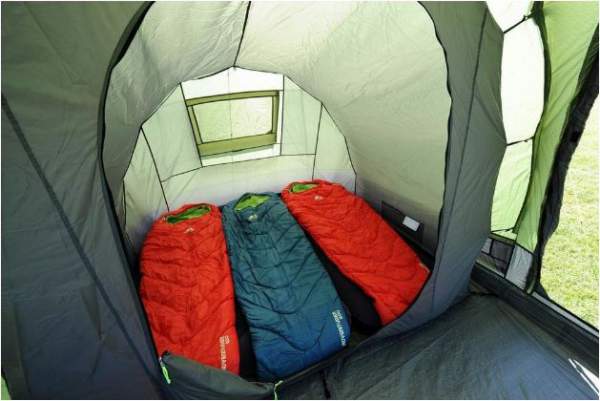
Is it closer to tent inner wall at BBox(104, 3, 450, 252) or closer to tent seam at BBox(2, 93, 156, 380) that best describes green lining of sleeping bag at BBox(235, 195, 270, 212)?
tent inner wall at BBox(104, 3, 450, 252)

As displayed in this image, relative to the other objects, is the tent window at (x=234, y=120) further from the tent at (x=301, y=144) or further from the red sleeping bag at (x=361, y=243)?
the red sleeping bag at (x=361, y=243)

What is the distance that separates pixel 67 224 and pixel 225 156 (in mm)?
1587

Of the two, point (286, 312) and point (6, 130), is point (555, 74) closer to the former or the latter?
point (286, 312)

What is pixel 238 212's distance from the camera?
7.23 feet

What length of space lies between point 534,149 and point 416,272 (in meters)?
0.85

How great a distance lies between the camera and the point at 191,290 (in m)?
1.50

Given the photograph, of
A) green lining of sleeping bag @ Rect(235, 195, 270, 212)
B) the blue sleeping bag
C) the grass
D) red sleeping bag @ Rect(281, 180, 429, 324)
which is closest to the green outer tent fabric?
the grass

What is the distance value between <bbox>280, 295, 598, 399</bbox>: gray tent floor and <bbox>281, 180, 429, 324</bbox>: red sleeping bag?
20cm

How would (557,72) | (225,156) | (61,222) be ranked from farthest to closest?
1. (225,156)
2. (557,72)
3. (61,222)

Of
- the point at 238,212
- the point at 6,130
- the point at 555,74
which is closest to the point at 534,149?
the point at 555,74

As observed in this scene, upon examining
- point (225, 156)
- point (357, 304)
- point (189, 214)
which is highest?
point (225, 156)

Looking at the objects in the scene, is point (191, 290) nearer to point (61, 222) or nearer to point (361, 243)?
point (61, 222)

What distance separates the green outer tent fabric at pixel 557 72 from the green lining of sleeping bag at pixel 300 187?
4.68 ft

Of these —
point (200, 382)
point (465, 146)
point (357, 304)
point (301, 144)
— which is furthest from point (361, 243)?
point (200, 382)
